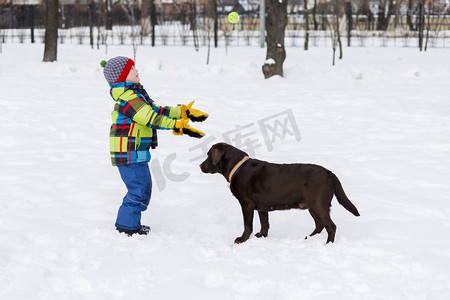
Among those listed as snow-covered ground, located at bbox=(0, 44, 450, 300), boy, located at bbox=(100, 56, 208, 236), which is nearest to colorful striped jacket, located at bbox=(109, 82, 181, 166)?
boy, located at bbox=(100, 56, 208, 236)

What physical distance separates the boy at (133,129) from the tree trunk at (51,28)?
12.8m

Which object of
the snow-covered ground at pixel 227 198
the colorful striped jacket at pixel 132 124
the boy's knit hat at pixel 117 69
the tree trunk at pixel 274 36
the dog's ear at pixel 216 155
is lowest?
the snow-covered ground at pixel 227 198

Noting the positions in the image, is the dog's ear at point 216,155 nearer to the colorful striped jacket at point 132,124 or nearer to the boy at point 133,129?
the boy at point 133,129

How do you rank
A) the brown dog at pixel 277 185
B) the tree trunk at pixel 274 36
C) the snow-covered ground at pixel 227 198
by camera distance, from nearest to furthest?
the snow-covered ground at pixel 227 198, the brown dog at pixel 277 185, the tree trunk at pixel 274 36

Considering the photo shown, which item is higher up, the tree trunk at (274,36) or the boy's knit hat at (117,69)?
the tree trunk at (274,36)

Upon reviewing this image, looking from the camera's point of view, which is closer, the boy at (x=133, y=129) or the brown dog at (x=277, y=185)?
the brown dog at (x=277, y=185)

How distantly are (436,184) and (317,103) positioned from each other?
5.07 metres

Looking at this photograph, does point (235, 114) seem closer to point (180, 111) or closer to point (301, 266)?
point (180, 111)

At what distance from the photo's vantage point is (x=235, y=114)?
10.9 m

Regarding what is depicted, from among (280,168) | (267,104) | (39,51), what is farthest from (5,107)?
(39,51)

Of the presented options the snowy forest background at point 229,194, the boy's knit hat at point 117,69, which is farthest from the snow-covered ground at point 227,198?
the boy's knit hat at point 117,69

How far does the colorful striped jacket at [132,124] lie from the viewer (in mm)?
4707

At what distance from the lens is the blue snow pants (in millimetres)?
4914

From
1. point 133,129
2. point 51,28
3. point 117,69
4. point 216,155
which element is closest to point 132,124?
point 133,129
